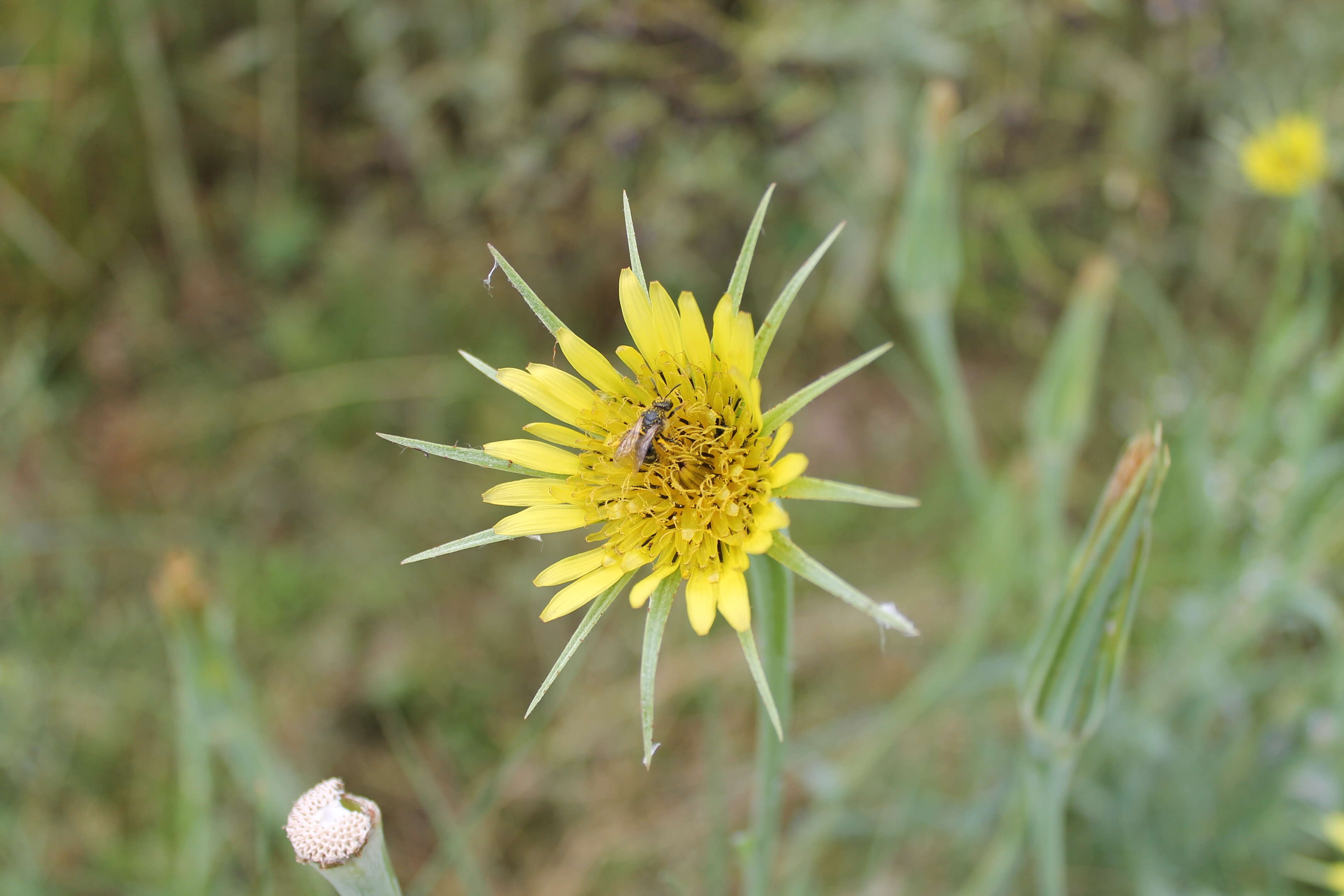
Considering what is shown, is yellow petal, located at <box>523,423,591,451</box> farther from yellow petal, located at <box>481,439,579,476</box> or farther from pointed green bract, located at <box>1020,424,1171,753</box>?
pointed green bract, located at <box>1020,424,1171,753</box>

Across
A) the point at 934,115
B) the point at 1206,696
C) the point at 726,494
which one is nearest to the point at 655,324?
the point at 726,494

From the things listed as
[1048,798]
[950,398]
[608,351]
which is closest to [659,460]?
[1048,798]

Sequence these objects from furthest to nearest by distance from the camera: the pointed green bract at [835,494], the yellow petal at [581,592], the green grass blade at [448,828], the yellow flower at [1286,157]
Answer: the yellow flower at [1286,157] < the green grass blade at [448,828] < the yellow petal at [581,592] < the pointed green bract at [835,494]

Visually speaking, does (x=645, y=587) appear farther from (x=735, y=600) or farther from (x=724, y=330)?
(x=724, y=330)

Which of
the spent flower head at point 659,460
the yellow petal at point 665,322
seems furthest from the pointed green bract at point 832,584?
the yellow petal at point 665,322

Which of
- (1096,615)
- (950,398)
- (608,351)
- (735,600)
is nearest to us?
(735,600)

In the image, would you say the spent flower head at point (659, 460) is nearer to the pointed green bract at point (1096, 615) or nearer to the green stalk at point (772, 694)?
the green stalk at point (772, 694)

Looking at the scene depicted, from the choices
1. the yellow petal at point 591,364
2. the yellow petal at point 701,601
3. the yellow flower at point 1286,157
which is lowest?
the yellow petal at point 701,601

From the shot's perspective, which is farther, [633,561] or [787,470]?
[633,561]

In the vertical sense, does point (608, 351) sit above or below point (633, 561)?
above
